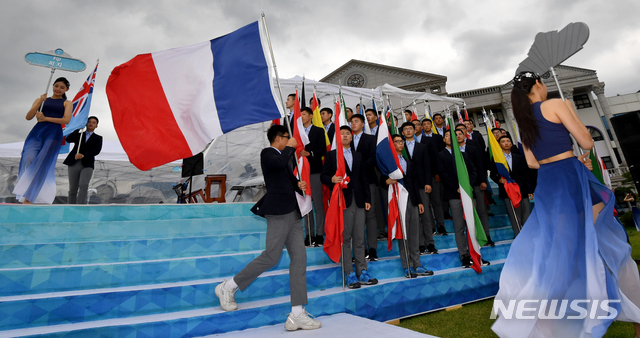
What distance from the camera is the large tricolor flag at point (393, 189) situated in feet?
15.2

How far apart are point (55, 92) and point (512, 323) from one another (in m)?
7.22

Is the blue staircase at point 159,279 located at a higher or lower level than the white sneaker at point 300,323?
higher

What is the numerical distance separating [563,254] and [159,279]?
3888 millimetres

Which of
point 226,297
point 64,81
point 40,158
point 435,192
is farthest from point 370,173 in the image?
point 40,158

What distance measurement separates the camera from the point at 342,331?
290cm

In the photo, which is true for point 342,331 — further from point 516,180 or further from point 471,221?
point 516,180

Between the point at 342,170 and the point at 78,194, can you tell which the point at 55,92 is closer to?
the point at 78,194

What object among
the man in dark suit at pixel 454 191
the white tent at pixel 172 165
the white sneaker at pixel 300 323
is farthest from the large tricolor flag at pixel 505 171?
the white sneaker at pixel 300 323

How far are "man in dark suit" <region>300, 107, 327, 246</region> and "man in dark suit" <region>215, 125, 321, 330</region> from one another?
139 cm

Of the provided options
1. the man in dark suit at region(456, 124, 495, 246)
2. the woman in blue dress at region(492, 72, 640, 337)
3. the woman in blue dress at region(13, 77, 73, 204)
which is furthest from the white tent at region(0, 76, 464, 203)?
the woman in blue dress at region(492, 72, 640, 337)

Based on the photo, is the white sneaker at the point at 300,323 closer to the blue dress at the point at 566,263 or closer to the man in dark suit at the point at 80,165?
the blue dress at the point at 566,263
